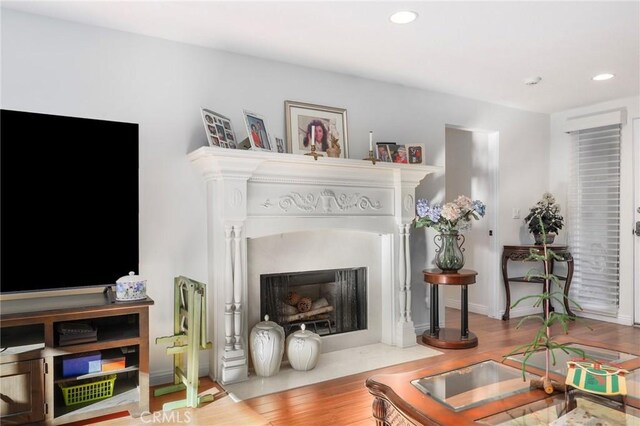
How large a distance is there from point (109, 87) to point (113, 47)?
263mm

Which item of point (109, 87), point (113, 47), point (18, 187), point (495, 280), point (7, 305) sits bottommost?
point (495, 280)

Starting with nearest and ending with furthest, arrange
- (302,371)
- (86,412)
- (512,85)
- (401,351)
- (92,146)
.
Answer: (86,412) < (92,146) < (302,371) < (401,351) < (512,85)

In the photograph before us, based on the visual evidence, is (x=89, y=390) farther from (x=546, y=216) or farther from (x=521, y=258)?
(x=546, y=216)

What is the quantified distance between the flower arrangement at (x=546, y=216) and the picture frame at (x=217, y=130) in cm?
333

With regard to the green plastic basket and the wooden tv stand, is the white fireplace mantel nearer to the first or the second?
the wooden tv stand

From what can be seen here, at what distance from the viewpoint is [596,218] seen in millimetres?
4711

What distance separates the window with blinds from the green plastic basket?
15.5 feet

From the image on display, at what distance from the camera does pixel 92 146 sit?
2473 mm

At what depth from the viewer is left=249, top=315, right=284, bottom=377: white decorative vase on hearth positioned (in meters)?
2.95

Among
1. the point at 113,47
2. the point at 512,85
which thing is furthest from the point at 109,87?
the point at 512,85

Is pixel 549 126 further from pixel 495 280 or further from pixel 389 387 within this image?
pixel 389 387

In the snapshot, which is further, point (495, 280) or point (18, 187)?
point (495, 280)

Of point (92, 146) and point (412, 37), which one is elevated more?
point (412, 37)

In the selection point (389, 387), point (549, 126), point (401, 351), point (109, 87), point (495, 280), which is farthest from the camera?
point (549, 126)
